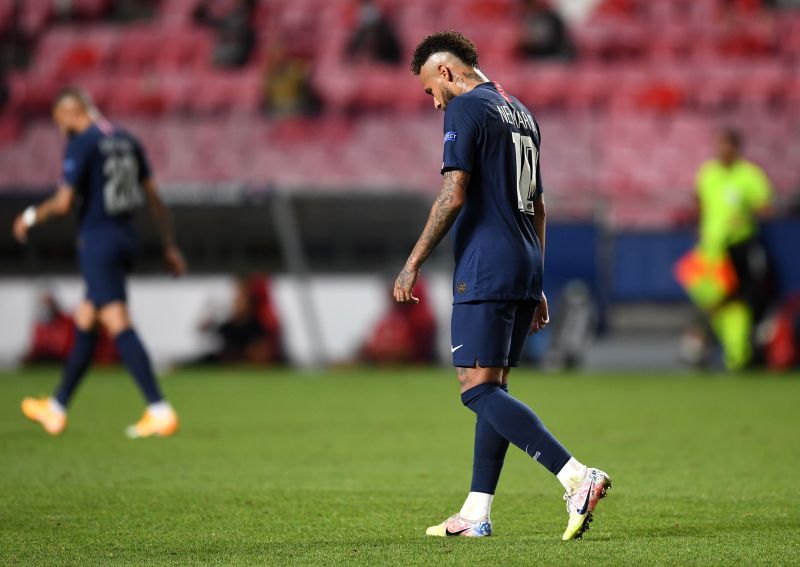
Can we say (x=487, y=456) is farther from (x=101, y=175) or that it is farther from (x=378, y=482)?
(x=101, y=175)

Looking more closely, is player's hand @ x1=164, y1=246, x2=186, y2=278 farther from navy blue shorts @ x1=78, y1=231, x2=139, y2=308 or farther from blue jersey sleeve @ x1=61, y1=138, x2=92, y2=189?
blue jersey sleeve @ x1=61, y1=138, x2=92, y2=189

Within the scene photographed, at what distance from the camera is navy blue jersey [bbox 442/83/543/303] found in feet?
15.4

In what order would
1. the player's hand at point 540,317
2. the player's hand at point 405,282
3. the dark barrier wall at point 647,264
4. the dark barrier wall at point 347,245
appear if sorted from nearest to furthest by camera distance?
the player's hand at point 405,282 → the player's hand at point 540,317 → the dark barrier wall at point 647,264 → the dark barrier wall at point 347,245

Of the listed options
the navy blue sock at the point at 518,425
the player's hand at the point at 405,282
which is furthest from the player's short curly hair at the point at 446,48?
the navy blue sock at the point at 518,425

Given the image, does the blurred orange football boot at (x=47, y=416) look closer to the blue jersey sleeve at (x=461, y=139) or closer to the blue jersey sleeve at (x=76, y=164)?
the blue jersey sleeve at (x=76, y=164)

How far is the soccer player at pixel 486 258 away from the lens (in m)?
4.66

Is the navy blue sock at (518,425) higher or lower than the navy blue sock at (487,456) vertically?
higher

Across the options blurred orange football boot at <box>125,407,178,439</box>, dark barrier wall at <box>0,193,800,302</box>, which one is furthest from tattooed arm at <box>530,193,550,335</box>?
dark barrier wall at <box>0,193,800,302</box>

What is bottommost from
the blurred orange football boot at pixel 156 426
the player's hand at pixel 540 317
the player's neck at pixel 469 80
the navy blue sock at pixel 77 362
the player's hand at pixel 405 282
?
the blurred orange football boot at pixel 156 426

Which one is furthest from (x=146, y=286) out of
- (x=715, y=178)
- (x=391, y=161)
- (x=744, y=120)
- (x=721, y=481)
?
(x=721, y=481)

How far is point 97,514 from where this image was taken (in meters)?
5.23

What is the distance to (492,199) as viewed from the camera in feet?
15.7

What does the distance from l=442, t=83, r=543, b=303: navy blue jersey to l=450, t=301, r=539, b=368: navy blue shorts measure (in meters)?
0.04

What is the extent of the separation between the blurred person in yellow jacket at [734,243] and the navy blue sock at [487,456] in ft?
30.3
